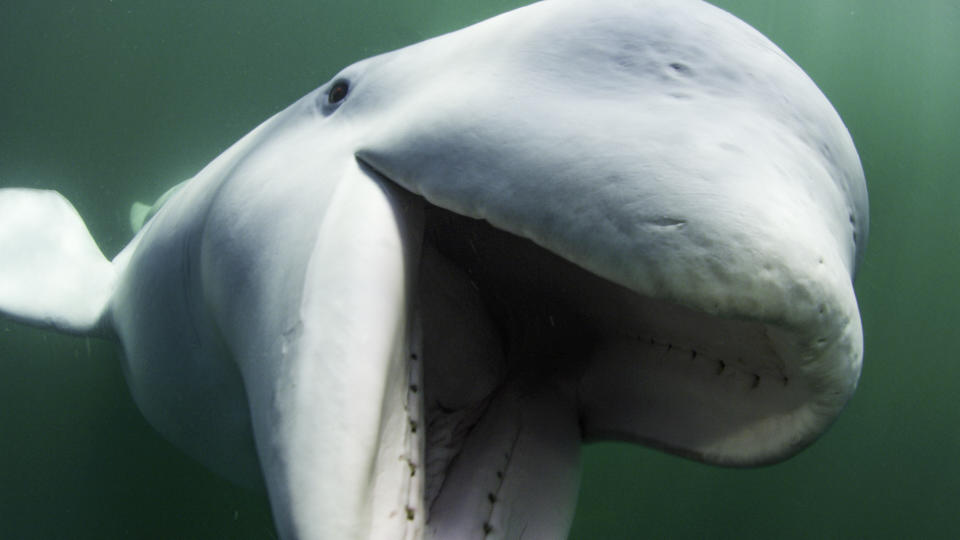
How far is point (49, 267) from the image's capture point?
3.65m

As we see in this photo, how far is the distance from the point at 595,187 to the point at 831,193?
494 millimetres

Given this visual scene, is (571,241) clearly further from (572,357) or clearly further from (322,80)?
(322,80)

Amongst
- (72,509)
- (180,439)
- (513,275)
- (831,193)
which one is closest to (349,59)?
(72,509)

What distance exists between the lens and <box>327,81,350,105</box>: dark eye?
194 cm

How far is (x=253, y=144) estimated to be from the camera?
2.14 meters

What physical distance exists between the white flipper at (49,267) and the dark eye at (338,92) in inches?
78.6

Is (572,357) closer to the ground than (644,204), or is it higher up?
closer to the ground

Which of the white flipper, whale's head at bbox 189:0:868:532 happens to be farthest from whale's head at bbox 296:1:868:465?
the white flipper

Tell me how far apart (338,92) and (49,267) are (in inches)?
100

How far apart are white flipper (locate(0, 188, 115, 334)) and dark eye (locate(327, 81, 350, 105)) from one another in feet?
6.55

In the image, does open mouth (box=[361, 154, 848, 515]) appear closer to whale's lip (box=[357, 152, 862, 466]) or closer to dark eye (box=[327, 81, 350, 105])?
whale's lip (box=[357, 152, 862, 466])

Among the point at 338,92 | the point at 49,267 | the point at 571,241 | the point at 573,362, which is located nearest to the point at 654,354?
the point at 573,362

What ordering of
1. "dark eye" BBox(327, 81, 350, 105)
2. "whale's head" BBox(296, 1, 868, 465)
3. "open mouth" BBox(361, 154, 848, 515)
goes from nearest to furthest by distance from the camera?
1. "whale's head" BBox(296, 1, 868, 465)
2. "open mouth" BBox(361, 154, 848, 515)
3. "dark eye" BBox(327, 81, 350, 105)

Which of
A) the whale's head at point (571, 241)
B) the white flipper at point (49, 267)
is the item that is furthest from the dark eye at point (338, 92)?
the white flipper at point (49, 267)
